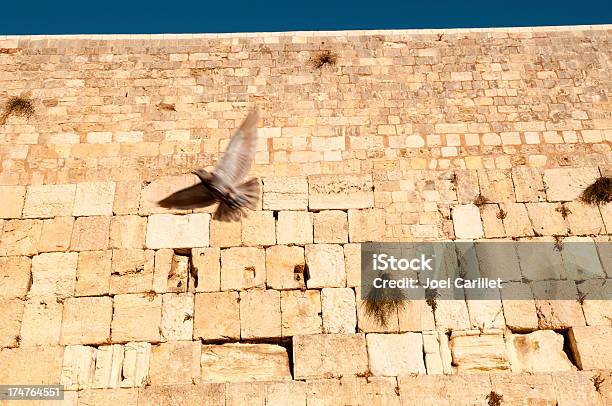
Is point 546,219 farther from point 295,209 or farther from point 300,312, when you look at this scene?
point 300,312

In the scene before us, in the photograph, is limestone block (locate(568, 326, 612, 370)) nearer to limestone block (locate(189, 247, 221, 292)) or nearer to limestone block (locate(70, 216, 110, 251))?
limestone block (locate(189, 247, 221, 292))

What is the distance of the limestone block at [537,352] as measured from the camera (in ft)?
18.5

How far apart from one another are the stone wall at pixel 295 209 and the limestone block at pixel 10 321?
0.02 meters

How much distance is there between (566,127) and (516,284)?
2299mm

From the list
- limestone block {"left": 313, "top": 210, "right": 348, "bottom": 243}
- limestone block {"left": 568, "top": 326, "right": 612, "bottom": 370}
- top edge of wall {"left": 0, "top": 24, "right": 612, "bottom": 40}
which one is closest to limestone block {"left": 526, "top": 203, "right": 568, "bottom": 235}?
limestone block {"left": 568, "top": 326, "right": 612, "bottom": 370}

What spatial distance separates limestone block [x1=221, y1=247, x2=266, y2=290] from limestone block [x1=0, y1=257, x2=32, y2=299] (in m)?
2.15

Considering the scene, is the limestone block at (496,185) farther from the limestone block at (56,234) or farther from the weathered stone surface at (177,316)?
the limestone block at (56,234)

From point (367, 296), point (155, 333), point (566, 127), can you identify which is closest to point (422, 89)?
point (566, 127)

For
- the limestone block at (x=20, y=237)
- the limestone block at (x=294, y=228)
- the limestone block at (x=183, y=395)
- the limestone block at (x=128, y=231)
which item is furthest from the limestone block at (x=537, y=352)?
the limestone block at (x=20, y=237)

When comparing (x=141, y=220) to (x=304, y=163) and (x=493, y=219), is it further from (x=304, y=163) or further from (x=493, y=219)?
(x=493, y=219)

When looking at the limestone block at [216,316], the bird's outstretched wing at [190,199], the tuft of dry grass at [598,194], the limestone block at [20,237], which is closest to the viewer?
the bird's outstretched wing at [190,199]

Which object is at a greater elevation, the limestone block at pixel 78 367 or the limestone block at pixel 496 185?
the limestone block at pixel 496 185

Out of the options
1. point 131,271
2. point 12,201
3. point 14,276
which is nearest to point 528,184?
point 131,271

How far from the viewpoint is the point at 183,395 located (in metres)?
5.44
